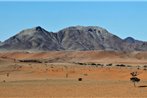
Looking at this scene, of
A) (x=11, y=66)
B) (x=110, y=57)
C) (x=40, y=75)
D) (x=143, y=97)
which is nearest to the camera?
(x=143, y=97)

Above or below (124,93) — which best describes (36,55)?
above

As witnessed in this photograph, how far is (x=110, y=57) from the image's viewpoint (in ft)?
471

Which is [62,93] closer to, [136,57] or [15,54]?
[136,57]

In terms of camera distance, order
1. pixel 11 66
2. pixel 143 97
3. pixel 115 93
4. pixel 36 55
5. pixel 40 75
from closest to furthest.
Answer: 1. pixel 143 97
2. pixel 115 93
3. pixel 40 75
4. pixel 11 66
5. pixel 36 55

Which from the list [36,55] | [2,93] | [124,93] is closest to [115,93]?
[124,93]

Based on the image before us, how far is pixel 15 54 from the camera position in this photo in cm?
16188

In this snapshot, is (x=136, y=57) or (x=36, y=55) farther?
(x=36, y=55)

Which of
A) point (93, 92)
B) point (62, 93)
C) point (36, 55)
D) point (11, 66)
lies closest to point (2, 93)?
point (62, 93)

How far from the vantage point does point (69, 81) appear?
176 feet

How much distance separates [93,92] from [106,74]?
28139 millimetres

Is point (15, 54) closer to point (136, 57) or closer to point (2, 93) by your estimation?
point (136, 57)

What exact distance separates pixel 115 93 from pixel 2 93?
30.4ft

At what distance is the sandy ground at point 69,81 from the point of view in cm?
3753

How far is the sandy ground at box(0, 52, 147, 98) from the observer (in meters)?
37.5
